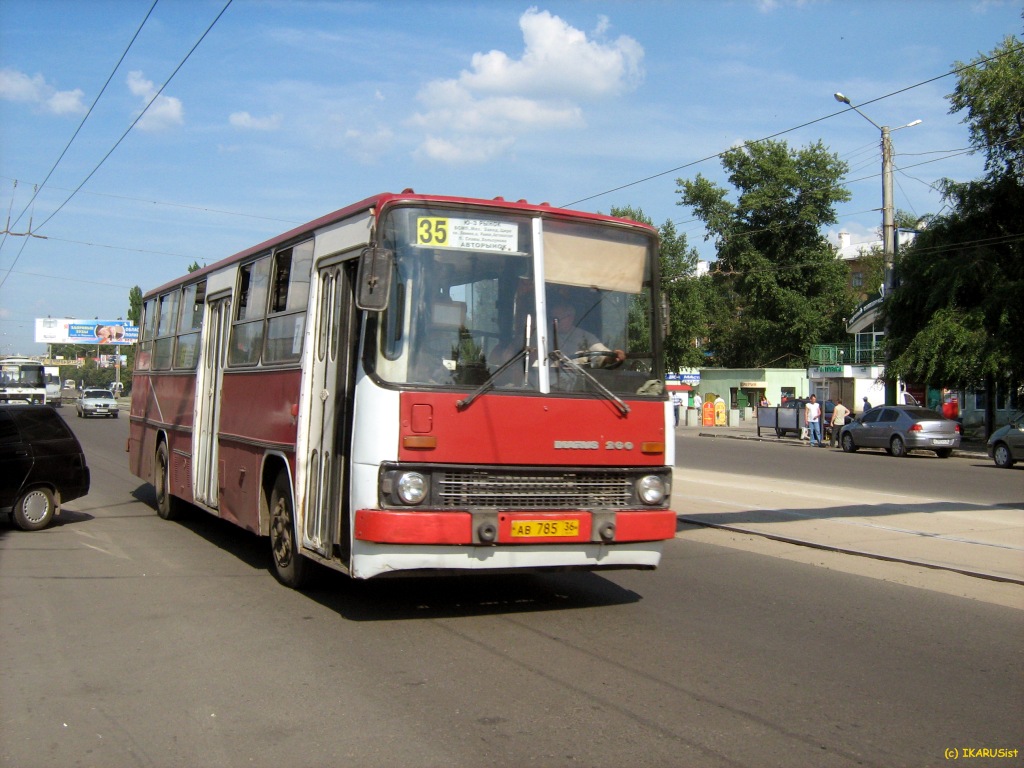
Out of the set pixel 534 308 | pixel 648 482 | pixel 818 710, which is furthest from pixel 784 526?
pixel 818 710

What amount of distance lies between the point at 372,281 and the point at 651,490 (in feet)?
8.47

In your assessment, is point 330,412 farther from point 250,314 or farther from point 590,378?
point 250,314

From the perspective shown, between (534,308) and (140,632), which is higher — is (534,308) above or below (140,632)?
above

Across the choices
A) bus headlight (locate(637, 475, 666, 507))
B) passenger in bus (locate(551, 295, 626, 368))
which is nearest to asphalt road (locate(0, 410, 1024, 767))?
bus headlight (locate(637, 475, 666, 507))

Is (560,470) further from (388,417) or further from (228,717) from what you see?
(228,717)

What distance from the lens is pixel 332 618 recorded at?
7273 millimetres

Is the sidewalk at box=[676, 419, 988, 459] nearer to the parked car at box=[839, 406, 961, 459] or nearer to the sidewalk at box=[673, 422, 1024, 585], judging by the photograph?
the parked car at box=[839, 406, 961, 459]

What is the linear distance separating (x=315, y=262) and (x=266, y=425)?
5.16 feet

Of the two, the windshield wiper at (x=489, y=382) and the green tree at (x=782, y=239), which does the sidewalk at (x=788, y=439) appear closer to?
the green tree at (x=782, y=239)

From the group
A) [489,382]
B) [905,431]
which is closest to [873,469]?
[905,431]

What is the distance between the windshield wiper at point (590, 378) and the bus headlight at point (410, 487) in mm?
1367

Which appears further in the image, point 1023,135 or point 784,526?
point 1023,135

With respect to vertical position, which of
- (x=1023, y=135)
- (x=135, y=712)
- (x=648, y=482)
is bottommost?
(x=135, y=712)

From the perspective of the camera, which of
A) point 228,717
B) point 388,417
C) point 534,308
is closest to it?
point 228,717
